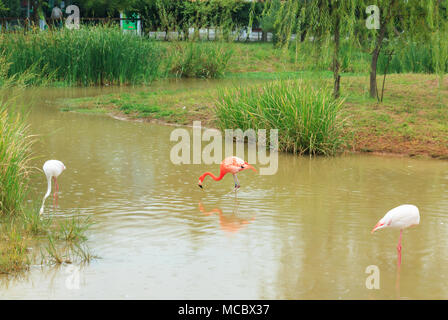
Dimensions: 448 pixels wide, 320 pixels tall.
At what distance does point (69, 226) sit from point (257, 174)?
4198 millimetres

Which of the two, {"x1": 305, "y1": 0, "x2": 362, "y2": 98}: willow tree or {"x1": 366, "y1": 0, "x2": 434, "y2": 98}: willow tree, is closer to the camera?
{"x1": 305, "y1": 0, "x2": 362, "y2": 98}: willow tree

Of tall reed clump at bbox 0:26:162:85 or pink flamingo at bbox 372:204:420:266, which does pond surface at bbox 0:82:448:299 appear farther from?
tall reed clump at bbox 0:26:162:85

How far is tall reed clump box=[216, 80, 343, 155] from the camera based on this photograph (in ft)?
40.3

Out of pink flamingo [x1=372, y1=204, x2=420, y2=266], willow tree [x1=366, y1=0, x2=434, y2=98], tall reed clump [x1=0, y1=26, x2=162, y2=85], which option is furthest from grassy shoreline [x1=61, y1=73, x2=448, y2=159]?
pink flamingo [x1=372, y1=204, x2=420, y2=266]

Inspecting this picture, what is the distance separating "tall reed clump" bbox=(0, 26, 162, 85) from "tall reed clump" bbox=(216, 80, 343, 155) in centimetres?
989

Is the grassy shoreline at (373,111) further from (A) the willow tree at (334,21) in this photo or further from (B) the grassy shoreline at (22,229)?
(B) the grassy shoreline at (22,229)

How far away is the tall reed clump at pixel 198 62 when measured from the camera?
87.5 feet

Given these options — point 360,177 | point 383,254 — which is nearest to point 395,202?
point 360,177

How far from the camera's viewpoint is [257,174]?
36.8 feet

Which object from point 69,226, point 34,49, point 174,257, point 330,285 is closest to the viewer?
point 330,285

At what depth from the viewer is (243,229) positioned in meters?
8.09

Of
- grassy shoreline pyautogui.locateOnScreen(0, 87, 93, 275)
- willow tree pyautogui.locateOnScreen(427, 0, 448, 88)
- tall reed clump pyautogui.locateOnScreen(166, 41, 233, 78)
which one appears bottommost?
grassy shoreline pyautogui.locateOnScreen(0, 87, 93, 275)
